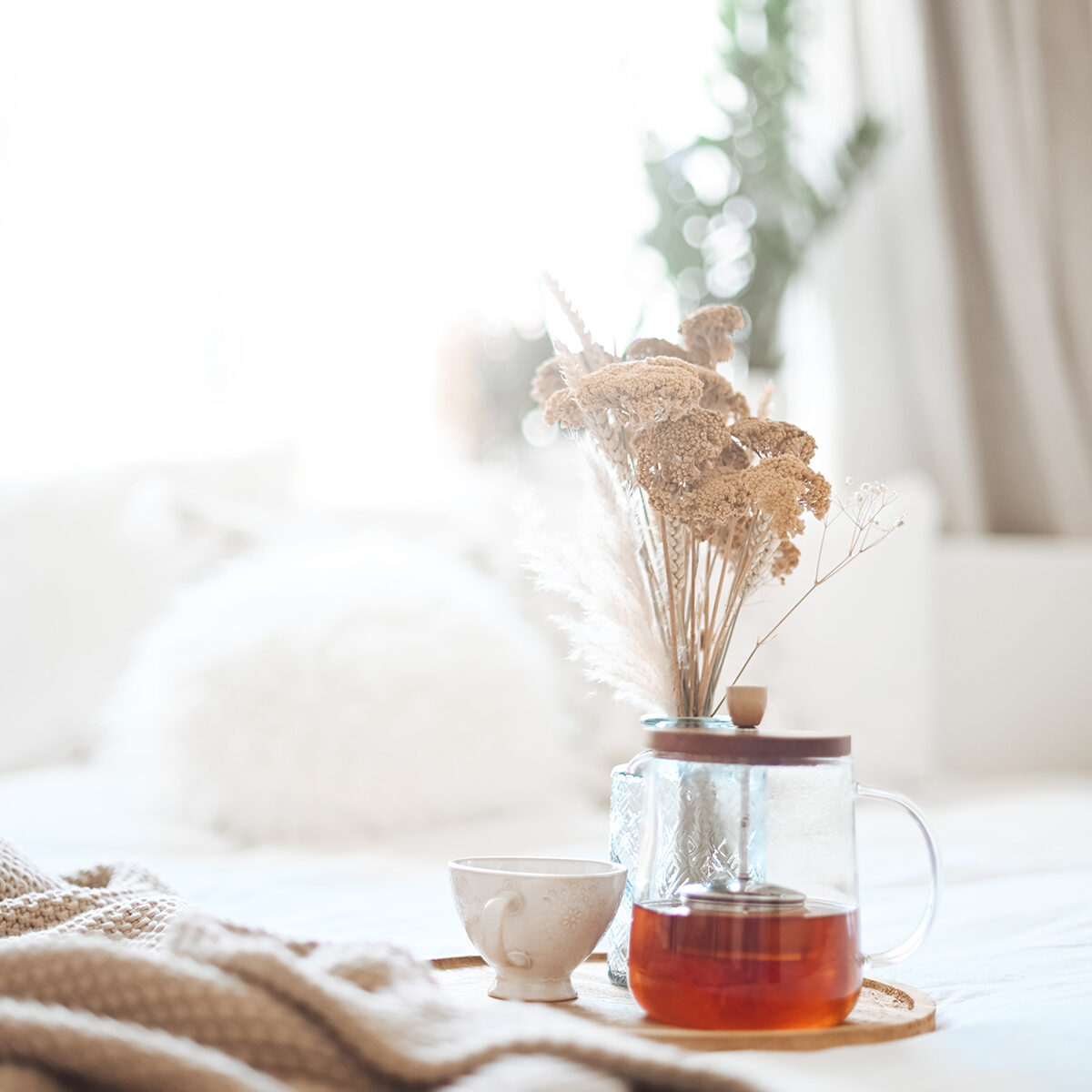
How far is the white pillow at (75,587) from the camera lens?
5.81ft

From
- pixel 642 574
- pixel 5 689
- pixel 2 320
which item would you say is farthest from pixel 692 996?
pixel 2 320

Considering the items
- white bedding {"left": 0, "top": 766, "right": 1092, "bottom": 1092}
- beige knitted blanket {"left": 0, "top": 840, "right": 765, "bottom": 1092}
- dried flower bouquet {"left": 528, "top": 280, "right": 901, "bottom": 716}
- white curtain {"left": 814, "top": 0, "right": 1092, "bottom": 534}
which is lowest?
white bedding {"left": 0, "top": 766, "right": 1092, "bottom": 1092}

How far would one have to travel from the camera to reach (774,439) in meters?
0.73

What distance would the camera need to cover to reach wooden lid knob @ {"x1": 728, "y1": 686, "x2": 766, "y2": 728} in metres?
0.69

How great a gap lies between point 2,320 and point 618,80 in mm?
1530

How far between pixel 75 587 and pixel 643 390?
4.61ft

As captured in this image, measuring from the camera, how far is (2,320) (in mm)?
2783

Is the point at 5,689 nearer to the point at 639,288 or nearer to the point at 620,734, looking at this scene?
the point at 620,734

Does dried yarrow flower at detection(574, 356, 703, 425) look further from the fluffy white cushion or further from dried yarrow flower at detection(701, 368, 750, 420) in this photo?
the fluffy white cushion

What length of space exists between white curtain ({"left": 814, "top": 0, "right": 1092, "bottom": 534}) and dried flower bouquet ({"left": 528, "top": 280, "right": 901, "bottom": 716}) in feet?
5.75

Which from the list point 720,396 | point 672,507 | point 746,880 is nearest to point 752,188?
point 720,396

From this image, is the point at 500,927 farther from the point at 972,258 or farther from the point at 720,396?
the point at 972,258

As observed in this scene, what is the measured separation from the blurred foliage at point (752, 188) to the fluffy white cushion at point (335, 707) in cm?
121

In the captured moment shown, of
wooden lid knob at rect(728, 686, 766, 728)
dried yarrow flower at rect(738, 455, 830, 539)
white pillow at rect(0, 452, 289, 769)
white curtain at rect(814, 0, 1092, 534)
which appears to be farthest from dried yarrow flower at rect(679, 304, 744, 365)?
white curtain at rect(814, 0, 1092, 534)
